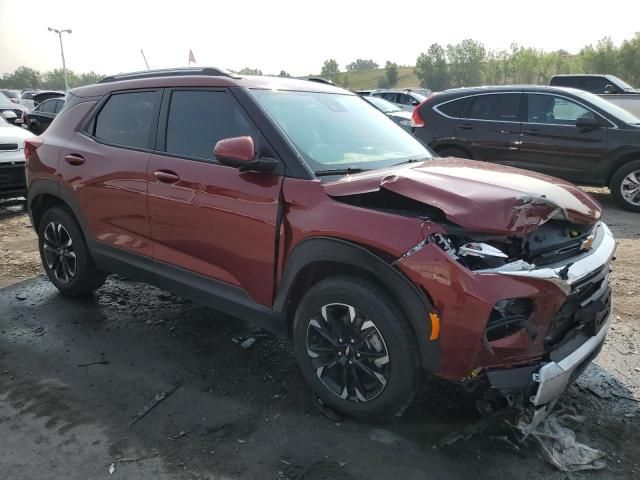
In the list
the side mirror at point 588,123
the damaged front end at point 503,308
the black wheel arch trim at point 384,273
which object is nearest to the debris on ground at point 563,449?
the damaged front end at point 503,308

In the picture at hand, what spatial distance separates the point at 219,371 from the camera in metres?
3.46

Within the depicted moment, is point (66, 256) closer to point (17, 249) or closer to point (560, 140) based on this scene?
point (17, 249)

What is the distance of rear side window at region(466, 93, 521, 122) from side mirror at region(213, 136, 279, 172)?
6.43 meters

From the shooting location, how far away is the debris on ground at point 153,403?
2951 mm

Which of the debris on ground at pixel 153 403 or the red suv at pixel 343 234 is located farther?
the debris on ground at pixel 153 403

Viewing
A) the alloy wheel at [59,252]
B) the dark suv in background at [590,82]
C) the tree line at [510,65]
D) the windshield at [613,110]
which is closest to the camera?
the alloy wheel at [59,252]

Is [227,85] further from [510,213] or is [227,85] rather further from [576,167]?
[576,167]

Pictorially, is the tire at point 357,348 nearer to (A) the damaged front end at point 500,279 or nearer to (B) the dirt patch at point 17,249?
(A) the damaged front end at point 500,279

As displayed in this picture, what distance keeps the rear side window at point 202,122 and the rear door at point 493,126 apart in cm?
596

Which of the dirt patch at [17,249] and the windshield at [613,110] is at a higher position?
the windshield at [613,110]

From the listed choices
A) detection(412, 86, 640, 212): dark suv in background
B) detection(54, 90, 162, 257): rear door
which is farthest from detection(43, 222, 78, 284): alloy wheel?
detection(412, 86, 640, 212): dark suv in background

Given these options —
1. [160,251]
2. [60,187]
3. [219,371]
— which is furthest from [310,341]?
[60,187]

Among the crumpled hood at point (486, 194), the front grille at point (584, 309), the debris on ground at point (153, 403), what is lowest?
the debris on ground at point (153, 403)

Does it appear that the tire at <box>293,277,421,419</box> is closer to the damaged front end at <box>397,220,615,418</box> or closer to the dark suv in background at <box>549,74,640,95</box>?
the damaged front end at <box>397,220,615,418</box>
